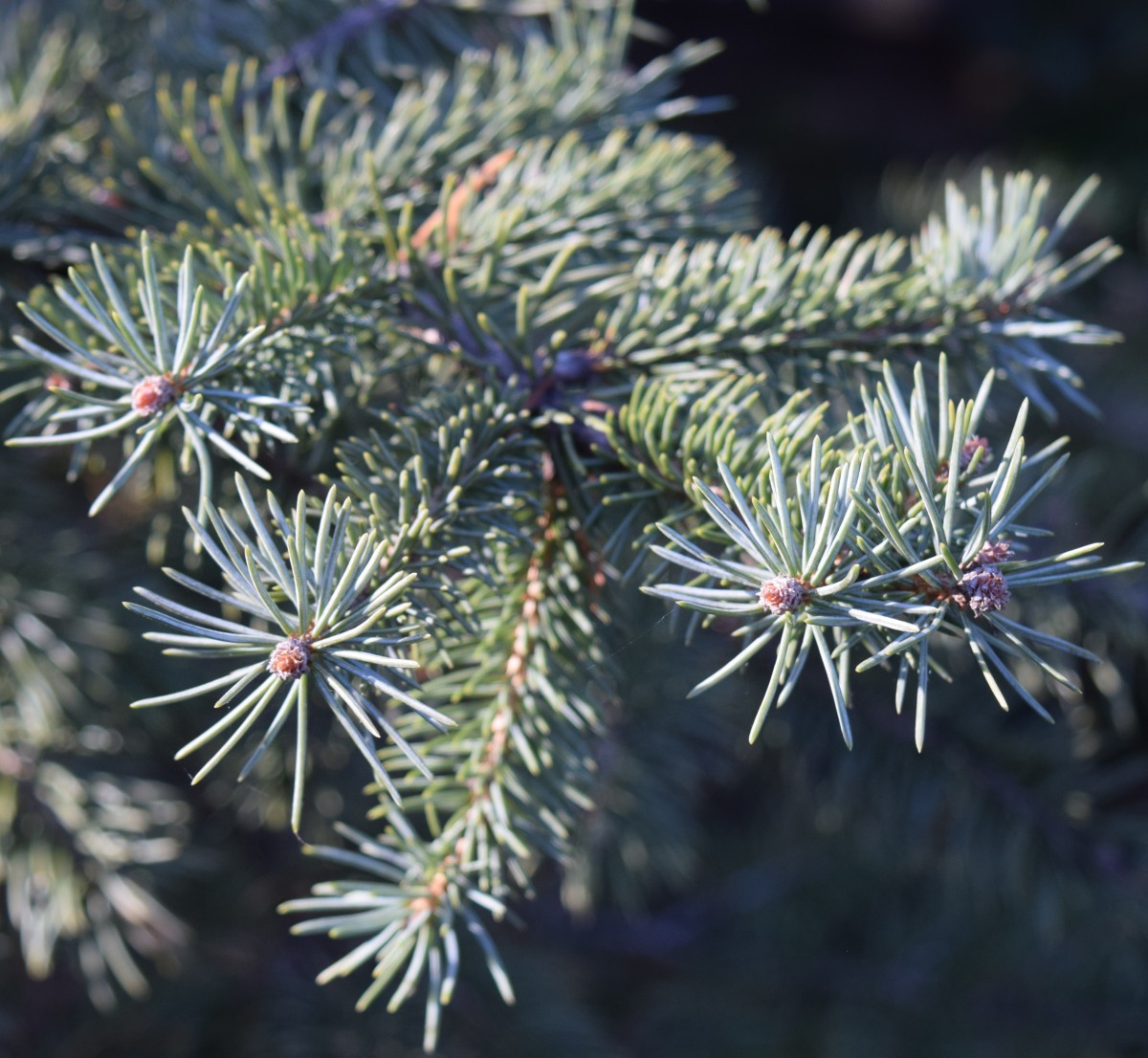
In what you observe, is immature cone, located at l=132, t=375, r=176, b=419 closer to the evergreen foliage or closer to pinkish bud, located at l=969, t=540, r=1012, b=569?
the evergreen foliage

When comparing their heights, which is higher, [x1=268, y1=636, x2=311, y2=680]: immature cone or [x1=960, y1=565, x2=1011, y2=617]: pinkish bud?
[x1=960, y1=565, x2=1011, y2=617]: pinkish bud

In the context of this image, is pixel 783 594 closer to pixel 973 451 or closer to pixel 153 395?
pixel 973 451

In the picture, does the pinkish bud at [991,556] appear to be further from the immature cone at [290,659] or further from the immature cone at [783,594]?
the immature cone at [290,659]

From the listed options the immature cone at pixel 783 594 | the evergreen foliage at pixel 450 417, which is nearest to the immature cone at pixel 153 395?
the evergreen foliage at pixel 450 417

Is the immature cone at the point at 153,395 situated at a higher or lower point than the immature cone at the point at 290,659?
higher

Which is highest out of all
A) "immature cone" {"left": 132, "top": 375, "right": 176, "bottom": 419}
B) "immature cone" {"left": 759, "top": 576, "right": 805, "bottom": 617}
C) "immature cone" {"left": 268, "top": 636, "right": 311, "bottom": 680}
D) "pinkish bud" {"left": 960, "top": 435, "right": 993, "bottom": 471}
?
"pinkish bud" {"left": 960, "top": 435, "right": 993, "bottom": 471}

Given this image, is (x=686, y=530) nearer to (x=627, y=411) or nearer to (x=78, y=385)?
(x=627, y=411)

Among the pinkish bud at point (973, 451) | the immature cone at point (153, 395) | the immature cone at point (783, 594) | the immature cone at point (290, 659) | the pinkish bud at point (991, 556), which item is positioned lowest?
the immature cone at point (290, 659)

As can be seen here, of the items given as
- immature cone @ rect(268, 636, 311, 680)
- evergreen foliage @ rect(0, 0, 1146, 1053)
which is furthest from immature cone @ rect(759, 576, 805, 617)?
immature cone @ rect(268, 636, 311, 680)
